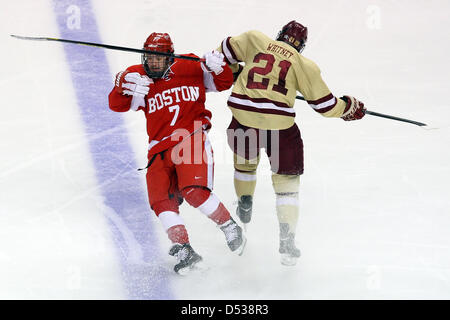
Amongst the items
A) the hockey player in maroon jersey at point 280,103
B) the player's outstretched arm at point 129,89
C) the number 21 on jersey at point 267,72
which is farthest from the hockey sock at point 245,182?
the player's outstretched arm at point 129,89

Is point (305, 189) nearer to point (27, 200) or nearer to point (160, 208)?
point (160, 208)

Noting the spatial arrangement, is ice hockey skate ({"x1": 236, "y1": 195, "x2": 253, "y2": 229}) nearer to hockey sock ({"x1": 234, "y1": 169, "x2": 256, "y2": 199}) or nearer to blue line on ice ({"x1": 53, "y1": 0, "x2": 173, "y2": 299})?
hockey sock ({"x1": 234, "y1": 169, "x2": 256, "y2": 199})

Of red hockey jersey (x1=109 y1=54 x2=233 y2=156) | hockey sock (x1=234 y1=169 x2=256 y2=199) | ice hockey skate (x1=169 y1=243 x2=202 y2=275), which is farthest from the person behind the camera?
hockey sock (x1=234 y1=169 x2=256 y2=199)

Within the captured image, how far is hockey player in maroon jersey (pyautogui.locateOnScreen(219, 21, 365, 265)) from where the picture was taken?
11.0 feet

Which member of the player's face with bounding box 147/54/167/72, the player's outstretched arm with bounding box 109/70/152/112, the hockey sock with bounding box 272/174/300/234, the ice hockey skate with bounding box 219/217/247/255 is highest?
the player's face with bounding box 147/54/167/72

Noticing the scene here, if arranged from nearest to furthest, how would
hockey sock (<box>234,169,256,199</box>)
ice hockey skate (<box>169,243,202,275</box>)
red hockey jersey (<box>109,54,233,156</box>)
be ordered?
ice hockey skate (<box>169,243,202,275</box>)
red hockey jersey (<box>109,54,233,156</box>)
hockey sock (<box>234,169,256,199</box>)

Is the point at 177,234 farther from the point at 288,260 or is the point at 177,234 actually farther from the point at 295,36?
the point at 295,36

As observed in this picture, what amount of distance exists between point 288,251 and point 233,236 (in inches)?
10.4

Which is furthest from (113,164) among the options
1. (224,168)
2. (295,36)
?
(295,36)

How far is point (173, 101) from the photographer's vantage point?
3.41 metres

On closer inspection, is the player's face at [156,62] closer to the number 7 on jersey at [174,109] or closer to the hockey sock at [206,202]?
the number 7 on jersey at [174,109]

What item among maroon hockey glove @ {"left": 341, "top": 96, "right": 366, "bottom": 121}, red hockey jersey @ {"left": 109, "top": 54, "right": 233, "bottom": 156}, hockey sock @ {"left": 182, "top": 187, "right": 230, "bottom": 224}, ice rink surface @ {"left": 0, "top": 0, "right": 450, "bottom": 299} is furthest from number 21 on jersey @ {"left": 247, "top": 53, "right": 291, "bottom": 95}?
ice rink surface @ {"left": 0, "top": 0, "right": 450, "bottom": 299}

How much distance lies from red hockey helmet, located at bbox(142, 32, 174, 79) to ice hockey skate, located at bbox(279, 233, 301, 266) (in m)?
0.94
